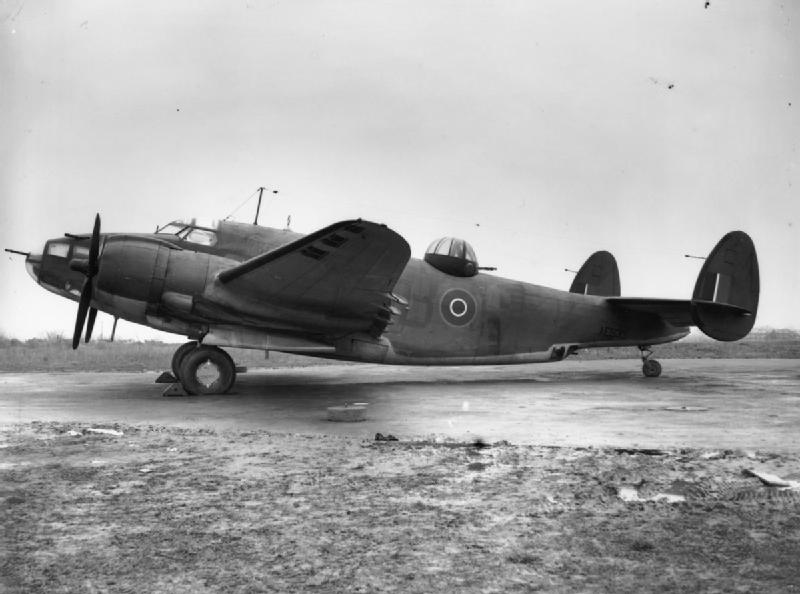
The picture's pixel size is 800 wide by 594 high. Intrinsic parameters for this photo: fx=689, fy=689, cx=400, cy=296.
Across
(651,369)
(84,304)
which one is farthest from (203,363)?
(651,369)

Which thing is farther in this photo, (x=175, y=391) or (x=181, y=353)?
(x=181, y=353)

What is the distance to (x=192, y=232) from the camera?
40.4 feet

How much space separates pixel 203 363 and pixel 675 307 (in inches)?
434

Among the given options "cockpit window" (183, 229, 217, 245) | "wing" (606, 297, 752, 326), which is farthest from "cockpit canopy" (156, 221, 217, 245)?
"wing" (606, 297, 752, 326)

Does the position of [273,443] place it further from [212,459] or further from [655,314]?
[655,314]

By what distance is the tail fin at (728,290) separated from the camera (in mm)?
15867

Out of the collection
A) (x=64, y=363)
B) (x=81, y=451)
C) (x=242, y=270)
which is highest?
(x=242, y=270)

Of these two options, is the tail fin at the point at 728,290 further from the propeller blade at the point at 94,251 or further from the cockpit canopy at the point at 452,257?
the propeller blade at the point at 94,251

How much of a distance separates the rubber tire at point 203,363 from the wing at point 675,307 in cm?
938

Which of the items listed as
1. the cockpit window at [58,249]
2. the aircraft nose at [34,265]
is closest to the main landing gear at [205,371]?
the cockpit window at [58,249]

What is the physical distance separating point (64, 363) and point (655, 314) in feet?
58.3

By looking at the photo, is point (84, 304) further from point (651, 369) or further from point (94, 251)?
point (651, 369)

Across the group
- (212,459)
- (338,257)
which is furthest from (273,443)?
(338,257)

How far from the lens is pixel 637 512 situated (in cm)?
375
